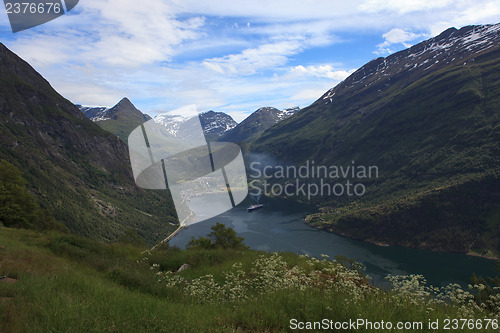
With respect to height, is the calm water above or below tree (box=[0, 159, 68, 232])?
below

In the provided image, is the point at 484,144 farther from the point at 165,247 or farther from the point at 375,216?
the point at 165,247

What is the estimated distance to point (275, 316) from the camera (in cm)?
463

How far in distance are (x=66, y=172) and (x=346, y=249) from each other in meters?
158

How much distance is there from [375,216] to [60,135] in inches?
8232

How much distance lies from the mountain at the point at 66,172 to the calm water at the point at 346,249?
36348 millimetres

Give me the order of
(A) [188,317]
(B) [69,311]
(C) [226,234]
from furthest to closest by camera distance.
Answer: (C) [226,234] → (A) [188,317] → (B) [69,311]

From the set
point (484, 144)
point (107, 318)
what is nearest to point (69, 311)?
point (107, 318)

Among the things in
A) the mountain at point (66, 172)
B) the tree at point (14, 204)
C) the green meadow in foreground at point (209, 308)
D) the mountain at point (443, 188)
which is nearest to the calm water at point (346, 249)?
the mountain at point (443, 188)

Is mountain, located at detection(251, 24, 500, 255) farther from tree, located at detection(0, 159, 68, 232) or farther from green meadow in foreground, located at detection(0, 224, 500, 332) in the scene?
green meadow in foreground, located at detection(0, 224, 500, 332)

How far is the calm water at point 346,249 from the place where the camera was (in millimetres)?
78938

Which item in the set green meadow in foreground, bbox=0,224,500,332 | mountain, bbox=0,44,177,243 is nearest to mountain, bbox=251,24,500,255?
mountain, bbox=0,44,177,243

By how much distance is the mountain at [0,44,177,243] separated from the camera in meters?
119

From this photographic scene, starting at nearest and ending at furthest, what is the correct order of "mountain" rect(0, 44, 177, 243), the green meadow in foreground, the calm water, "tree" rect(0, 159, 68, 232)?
the green meadow in foreground
"tree" rect(0, 159, 68, 232)
the calm water
"mountain" rect(0, 44, 177, 243)

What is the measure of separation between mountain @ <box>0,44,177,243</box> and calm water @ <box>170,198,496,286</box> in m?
36.3
